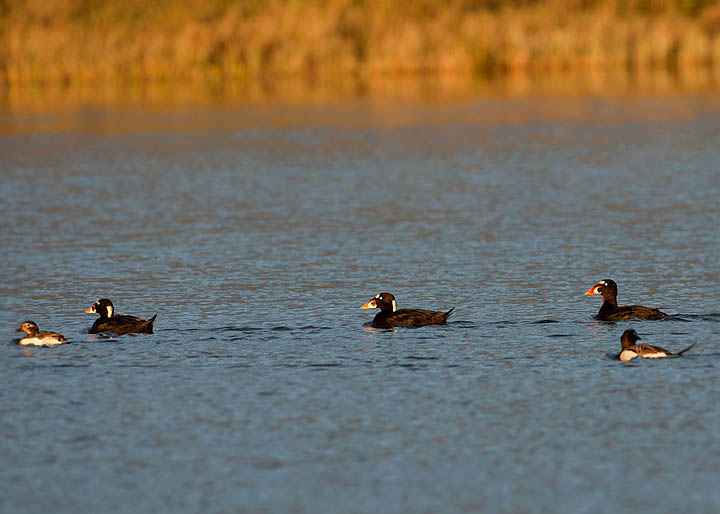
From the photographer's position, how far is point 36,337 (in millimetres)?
13250

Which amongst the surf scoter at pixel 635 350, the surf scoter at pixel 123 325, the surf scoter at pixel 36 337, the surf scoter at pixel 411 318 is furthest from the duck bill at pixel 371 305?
the surf scoter at pixel 36 337

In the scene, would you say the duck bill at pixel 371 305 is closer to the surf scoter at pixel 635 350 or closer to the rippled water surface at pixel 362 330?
the rippled water surface at pixel 362 330

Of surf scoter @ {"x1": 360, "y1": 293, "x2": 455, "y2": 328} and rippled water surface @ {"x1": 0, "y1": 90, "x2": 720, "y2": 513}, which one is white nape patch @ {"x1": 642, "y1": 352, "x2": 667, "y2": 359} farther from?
surf scoter @ {"x1": 360, "y1": 293, "x2": 455, "y2": 328}

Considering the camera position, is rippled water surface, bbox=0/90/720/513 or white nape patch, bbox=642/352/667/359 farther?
white nape patch, bbox=642/352/667/359

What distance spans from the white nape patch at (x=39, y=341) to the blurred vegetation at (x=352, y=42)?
Answer: 31404 millimetres

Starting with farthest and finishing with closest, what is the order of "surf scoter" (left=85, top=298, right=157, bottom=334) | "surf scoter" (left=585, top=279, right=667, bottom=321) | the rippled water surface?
"surf scoter" (left=585, top=279, right=667, bottom=321) < "surf scoter" (left=85, top=298, right=157, bottom=334) < the rippled water surface

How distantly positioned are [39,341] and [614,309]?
6014 mm

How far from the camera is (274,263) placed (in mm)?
18016

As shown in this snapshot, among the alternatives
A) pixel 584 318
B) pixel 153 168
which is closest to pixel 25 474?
pixel 584 318

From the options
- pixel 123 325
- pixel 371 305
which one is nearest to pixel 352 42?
pixel 371 305

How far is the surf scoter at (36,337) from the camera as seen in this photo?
522 inches

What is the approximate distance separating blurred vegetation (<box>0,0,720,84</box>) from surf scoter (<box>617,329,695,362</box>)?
32208mm

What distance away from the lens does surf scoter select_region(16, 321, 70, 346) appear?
13.3 metres

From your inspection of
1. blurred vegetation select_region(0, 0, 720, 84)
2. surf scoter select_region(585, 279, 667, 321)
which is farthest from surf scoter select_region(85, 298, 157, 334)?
blurred vegetation select_region(0, 0, 720, 84)
